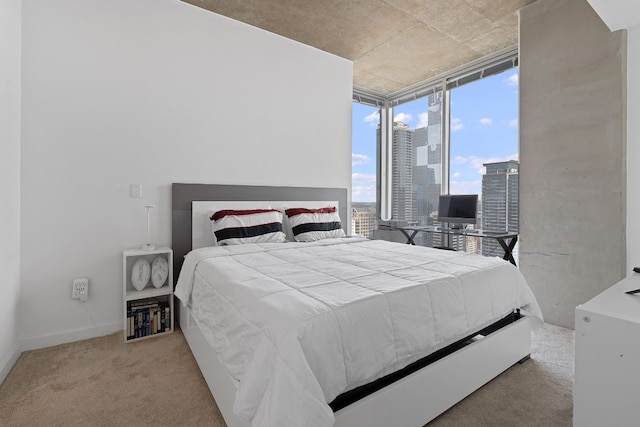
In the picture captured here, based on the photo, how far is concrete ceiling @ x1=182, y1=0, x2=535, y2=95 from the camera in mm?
2877

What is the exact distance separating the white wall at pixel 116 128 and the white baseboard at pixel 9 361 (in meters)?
0.10

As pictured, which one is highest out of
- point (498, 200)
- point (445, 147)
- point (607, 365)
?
point (445, 147)

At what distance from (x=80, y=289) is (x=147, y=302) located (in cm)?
47

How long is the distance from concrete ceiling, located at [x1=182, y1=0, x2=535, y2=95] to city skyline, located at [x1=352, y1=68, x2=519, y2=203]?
422 millimetres

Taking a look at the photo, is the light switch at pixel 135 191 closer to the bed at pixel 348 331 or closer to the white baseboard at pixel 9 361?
the bed at pixel 348 331

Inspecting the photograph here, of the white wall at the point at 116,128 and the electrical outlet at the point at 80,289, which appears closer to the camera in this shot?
the white wall at the point at 116,128

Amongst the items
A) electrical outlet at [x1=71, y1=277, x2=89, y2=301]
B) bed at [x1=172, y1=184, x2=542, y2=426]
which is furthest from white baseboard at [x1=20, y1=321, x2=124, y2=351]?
bed at [x1=172, y1=184, x2=542, y2=426]

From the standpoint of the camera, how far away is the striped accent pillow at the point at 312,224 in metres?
3.13

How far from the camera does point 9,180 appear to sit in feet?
6.68

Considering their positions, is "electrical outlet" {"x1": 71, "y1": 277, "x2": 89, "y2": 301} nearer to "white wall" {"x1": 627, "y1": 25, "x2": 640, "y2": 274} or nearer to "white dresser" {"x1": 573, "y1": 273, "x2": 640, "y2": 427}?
"white dresser" {"x1": 573, "y1": 273, "x2": 640, "y2": 427}

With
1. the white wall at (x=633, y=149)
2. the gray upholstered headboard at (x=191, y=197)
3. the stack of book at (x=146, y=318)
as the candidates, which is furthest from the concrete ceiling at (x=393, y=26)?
the stack of book at (x=146, y=318)

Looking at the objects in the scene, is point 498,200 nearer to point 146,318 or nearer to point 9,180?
point 146,318

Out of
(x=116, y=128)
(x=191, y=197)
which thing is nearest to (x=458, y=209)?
(x=191, y=197)

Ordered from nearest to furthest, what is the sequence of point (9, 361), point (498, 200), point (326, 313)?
point (326, 313), point (9, 361), point (498, 200)
